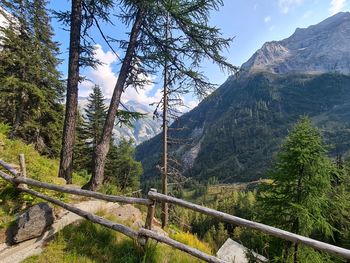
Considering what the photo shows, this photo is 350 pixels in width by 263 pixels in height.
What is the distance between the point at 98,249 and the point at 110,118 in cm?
509

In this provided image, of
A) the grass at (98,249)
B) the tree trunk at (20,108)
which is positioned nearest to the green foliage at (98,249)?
the grass at (98,249)

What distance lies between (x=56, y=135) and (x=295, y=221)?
2023 cm

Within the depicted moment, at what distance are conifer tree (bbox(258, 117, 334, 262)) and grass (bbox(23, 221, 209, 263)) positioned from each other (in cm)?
666

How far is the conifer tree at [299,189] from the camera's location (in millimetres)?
10771

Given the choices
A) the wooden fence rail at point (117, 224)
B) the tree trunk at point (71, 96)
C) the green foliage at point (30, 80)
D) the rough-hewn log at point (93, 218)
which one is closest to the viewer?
the wooden fence rail at point (117, 224)

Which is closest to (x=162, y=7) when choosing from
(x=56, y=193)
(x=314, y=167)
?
(x=56, y=193)

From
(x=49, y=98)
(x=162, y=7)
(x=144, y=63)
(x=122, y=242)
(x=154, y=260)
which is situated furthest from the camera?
(x=49, y=98)

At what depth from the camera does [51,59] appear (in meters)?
23.8

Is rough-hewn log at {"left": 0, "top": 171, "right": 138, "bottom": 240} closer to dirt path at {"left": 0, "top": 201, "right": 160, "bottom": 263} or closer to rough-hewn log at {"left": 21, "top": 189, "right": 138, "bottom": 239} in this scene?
rough-hewn log at {"left": 21, "top": 189, "right": 138, "bottom": 239}

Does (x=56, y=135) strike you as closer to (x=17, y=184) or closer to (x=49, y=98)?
(x=49, y=98)

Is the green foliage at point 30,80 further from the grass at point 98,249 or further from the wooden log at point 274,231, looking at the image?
the wooden log at point 274,231

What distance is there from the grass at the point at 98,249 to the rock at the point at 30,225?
406 millimetres

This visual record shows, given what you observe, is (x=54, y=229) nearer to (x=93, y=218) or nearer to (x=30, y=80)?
(x=93, y=218)

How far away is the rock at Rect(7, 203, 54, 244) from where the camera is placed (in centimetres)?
564
